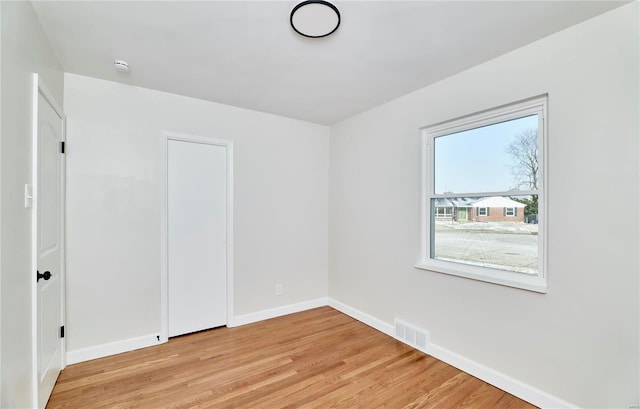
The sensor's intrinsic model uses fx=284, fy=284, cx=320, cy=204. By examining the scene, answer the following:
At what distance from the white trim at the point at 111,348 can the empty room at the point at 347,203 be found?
0.07 feet

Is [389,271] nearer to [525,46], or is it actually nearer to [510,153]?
[510,153]

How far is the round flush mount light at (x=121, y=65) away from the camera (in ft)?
7.68

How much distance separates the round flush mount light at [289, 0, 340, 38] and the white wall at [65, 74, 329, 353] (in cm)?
174

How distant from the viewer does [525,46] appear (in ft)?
6.82

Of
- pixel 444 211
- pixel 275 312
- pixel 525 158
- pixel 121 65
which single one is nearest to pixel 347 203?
pixel 444 211

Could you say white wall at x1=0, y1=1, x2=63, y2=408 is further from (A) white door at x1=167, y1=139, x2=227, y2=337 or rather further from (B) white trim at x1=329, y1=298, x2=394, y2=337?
(B) white trim at x1=329, y1=298, x2=394, y2=337

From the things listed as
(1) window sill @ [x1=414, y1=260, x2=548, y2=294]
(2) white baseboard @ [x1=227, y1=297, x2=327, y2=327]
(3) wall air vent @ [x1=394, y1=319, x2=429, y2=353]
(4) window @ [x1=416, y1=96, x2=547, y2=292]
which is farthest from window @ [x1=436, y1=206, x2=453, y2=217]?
(2) white baseboard @ [x1=227, y1=297, x2=327, y2=327]

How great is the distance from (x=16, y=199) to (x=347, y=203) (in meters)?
3.04

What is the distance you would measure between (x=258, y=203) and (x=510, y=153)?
2649 millimetres

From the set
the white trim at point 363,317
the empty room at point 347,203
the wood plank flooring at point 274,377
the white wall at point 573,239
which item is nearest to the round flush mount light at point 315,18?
the empty room at point 347,203

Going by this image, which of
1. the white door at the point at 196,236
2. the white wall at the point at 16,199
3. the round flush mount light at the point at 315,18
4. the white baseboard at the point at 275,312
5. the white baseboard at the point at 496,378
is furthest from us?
the white baseboard at the point at 275,312

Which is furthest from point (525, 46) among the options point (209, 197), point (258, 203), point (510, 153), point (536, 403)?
point (209, 197)

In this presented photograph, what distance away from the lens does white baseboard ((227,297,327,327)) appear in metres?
3.36

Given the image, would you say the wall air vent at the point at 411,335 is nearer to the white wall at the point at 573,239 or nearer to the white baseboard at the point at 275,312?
the white wall at the point at 573,239
